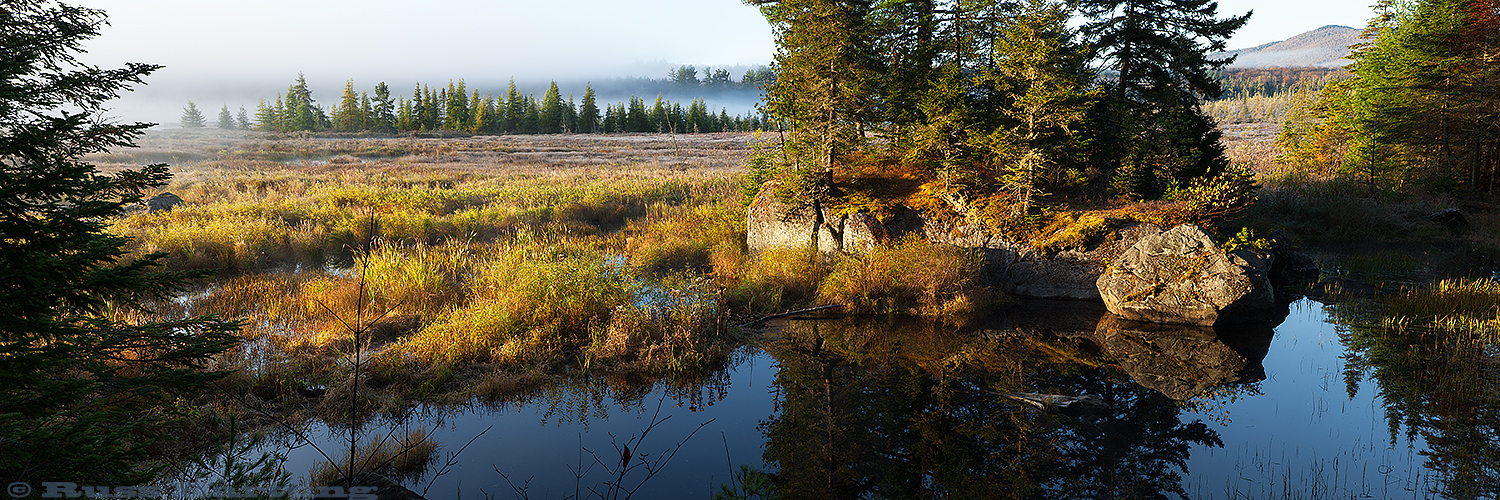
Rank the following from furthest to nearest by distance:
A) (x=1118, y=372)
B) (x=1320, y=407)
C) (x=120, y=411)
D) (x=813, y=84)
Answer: (x=813, y=84) < (x=1118, y=372) < (x=1320, y=407) < (x=120, y=411)

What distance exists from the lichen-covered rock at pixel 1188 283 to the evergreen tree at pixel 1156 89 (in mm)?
1649

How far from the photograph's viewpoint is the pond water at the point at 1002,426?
525cm

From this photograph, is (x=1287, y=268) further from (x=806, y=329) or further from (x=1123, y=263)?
(x=806, y=329)

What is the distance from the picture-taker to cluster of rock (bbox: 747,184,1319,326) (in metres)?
9.51

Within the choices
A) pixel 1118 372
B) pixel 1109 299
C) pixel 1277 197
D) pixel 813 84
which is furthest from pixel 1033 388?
pixel 1277 197

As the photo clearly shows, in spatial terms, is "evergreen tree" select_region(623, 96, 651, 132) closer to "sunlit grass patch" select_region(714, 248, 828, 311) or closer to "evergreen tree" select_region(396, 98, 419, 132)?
"evergreen tree" select_region(396, 98, 419, 132)

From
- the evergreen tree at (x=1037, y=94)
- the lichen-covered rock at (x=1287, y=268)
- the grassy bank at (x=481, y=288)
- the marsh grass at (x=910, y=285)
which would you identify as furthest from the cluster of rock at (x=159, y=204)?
the lichen-covered rock at (x=1287, y=268)

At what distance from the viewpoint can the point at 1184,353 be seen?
8281 millimetres

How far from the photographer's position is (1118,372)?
7.59 m

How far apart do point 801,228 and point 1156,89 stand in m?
6.83

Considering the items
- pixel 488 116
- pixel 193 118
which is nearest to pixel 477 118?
pixel 488 116

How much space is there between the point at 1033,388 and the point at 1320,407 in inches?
110

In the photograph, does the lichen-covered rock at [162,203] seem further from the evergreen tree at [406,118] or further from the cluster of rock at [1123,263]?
the evergreen tree at [406,118]

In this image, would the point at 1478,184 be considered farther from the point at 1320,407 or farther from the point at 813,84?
the point at 813,84
